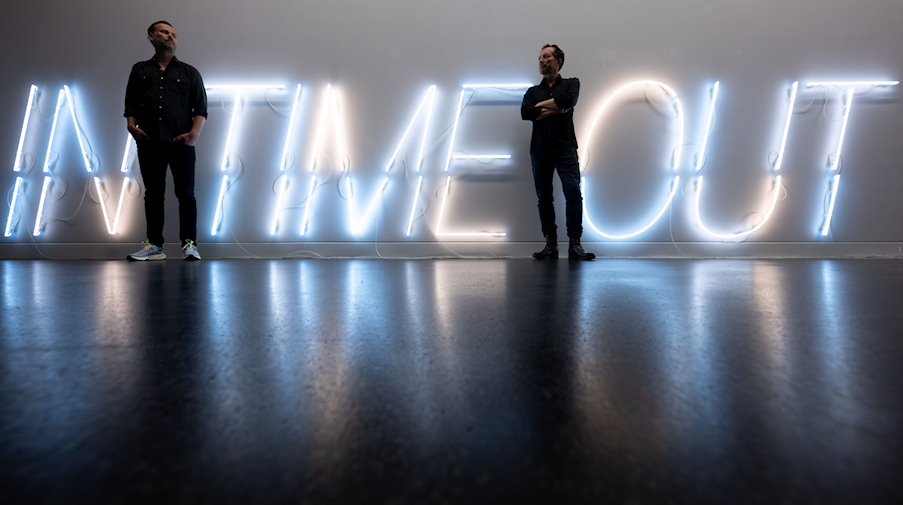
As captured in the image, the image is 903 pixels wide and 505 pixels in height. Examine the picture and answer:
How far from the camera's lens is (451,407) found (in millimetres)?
449

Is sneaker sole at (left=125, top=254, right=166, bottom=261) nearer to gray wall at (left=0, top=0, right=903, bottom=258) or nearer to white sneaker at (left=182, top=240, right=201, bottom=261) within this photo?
white sneaker at (left=182, top=240, right=201, bottom=261)

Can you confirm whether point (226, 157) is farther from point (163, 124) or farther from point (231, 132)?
point (163, 124)

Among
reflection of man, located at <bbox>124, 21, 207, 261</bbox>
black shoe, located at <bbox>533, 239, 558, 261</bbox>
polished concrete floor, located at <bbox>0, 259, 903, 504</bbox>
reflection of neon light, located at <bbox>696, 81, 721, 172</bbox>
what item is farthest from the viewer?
reflection of neon light, located at <bbox>696, 81, 721, 172</bbox>

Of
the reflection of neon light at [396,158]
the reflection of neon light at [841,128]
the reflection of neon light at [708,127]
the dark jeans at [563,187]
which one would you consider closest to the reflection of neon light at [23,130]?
the reflection of neon light at [396,158]

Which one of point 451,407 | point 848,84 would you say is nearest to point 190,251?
point 451,407

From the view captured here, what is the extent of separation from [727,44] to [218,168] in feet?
12.7

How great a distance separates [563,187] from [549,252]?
1.47 ft

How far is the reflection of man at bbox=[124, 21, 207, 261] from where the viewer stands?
3123mm

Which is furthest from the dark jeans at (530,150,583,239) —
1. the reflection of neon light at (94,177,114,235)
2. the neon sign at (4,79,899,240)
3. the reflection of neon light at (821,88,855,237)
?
the reflection of neon light at (94,177,114,235)

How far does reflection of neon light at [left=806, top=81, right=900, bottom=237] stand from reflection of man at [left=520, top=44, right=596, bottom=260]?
74.7 inches

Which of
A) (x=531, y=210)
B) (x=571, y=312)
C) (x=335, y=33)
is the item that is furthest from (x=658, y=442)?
(x=335, y=33)

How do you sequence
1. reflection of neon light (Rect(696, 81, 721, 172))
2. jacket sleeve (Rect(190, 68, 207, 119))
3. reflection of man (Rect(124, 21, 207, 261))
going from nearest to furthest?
Answer: reflection of man (Rect(124, 21, 207, 261)) < jacket sleeve (Rect(190, 68, 207, 119)) < reflection of neon light (Rect(696, 81, 721, 172))

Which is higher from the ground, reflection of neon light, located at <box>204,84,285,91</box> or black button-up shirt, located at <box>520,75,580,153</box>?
reflection of neon light, located at <box>204,84,285,91</box>

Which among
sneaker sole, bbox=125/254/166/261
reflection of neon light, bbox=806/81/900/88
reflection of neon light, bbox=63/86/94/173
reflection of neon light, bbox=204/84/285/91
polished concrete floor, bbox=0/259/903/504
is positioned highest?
reflection of neon light, bbox=204/84/285/91
